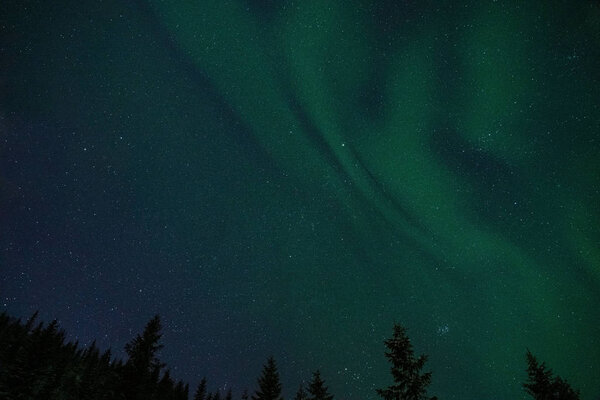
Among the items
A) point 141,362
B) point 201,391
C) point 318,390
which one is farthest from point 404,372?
point 201,391

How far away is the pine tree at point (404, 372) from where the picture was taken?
14922 mm

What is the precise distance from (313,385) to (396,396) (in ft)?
24.5

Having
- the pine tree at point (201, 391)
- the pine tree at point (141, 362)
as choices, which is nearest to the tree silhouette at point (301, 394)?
the pine tree at point (141, 362)

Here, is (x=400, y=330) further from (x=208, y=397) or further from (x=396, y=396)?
(x=208, y=397)

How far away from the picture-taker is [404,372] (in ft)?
50.6

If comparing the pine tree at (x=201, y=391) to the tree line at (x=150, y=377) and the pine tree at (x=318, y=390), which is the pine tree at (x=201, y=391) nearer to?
the tree line at (x=150, y=377)

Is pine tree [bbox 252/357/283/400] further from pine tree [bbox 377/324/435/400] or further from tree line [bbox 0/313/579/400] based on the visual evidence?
pine tree [bbox 377/324/435/400]

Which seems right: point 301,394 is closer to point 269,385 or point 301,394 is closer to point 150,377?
point 269,385

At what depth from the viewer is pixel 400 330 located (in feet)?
54.4

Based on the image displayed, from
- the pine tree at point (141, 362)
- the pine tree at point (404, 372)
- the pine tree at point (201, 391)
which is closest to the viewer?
the pine tree at point (404, 372)

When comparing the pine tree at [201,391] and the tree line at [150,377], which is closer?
the tree line at [150,377]

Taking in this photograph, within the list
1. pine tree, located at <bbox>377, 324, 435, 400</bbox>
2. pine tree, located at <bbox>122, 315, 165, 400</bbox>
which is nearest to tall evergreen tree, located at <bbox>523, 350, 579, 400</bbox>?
pine tree, located at <bbox>377, 324, 435, 400</bbox>

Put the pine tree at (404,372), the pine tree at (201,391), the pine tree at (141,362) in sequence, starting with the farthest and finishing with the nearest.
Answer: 1. the pine tree at (201,391)
2. the pine tree at (141,362)
3. the pine tree at (404,372)

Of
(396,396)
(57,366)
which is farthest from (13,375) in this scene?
(396,396)
